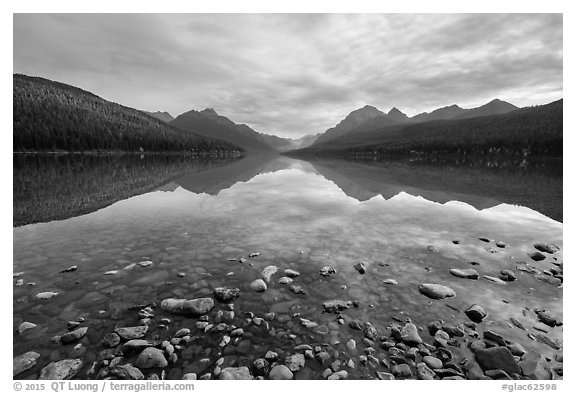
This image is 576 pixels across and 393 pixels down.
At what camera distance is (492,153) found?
5463 inches

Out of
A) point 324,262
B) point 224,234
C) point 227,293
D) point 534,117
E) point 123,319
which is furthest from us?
point 534,117

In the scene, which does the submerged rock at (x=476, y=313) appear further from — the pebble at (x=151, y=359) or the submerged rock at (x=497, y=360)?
the pebble at (x=151, y=359)

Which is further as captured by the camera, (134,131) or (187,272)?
(134,131)

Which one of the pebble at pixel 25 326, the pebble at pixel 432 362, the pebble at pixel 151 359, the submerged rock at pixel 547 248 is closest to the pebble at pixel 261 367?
the pebble at pixel 151 359

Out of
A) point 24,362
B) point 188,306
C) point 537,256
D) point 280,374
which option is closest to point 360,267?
point 280,374

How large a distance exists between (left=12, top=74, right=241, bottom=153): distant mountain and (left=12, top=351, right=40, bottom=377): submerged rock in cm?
13687

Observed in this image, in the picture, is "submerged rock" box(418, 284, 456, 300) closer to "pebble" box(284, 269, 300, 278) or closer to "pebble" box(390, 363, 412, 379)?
"pebble" box(390, 363, 412, 379)

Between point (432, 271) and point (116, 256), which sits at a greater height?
point (116, 256)

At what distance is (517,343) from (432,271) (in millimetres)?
3440

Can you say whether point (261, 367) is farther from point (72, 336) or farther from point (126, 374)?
point (72, 336)

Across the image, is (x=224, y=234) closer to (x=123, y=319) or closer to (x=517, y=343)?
(x=123, y=319)

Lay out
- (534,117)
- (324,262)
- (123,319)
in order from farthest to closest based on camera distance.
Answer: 1. (534,117)
2. (324,262)
3. (123,319)

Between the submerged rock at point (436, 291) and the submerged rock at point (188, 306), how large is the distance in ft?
18.8
